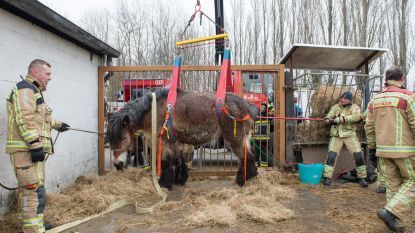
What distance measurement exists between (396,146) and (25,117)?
3668 millimetres

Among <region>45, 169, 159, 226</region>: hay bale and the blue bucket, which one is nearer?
<region>45, 169, 159, 226</region>: hay bale

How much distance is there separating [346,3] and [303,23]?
2343 mm

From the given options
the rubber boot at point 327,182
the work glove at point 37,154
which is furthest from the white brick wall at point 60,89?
the rubber boot at point 327,182

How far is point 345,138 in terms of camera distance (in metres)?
5.26

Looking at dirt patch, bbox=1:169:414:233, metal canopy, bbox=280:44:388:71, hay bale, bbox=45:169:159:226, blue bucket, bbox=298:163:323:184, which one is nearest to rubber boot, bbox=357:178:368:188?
dirt patch, bbox=1:169:414:233

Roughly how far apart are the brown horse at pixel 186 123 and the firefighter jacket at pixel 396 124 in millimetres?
1999

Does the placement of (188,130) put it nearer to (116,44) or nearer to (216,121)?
(216,121)

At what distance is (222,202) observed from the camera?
13.3 ft

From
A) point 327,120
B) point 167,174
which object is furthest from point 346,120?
point 167,174

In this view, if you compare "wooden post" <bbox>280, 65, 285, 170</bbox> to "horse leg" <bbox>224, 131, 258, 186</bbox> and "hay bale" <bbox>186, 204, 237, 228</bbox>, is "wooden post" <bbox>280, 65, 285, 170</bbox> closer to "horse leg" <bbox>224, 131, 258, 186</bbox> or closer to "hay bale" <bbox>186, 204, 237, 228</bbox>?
"horse leg" <bbox>224, 131, 258, 186</bbox>

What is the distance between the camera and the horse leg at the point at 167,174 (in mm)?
4667

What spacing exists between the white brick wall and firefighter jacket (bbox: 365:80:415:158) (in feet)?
13.9

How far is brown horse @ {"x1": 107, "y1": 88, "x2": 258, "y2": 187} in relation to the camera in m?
4.60

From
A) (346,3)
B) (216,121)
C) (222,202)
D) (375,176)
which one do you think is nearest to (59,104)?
(216,121)
